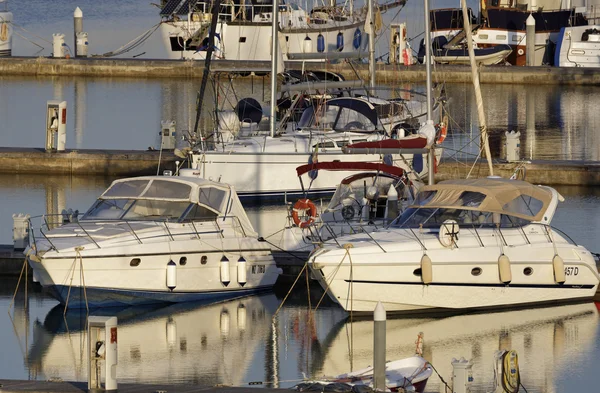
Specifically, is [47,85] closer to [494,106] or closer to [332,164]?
[494,106]

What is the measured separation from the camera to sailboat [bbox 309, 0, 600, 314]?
2153cm

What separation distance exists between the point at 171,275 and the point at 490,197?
16.0ft

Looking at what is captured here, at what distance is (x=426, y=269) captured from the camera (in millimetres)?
21594

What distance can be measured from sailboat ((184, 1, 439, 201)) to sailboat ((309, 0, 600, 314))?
921 centimetres

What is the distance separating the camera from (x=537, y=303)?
896 inches

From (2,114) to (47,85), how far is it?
886 centimetres

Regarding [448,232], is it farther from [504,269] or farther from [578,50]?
[578,50]

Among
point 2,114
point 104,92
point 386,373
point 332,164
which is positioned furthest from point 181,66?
point 386,373

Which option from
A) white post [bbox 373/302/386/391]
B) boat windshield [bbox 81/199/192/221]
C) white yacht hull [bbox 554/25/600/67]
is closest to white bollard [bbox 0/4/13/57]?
white yacht hull [bbox 554/25/600/67]

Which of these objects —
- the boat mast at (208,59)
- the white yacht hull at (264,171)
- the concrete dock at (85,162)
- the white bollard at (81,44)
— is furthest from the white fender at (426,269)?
the white bollard at (81,44)

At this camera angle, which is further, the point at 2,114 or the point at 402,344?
the point at 2,114

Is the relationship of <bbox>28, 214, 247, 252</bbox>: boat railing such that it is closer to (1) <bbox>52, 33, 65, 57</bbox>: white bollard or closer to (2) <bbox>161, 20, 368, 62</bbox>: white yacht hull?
(1) <bbox>52, 33, 65, 57</bbox>: white bollard

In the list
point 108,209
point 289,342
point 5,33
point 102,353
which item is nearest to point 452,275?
point 289,342

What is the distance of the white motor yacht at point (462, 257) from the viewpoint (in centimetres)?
2153
